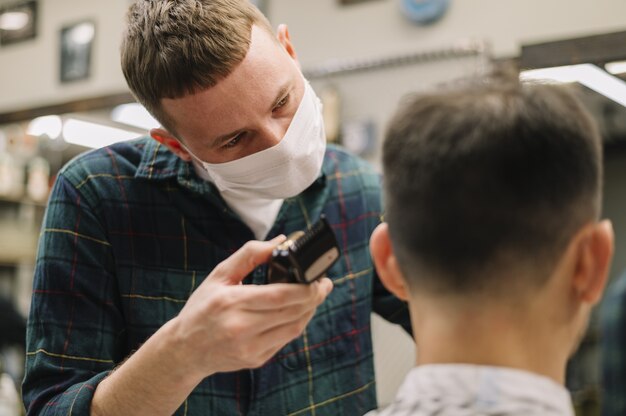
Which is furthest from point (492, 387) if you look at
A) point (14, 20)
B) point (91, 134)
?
point (14, 20)

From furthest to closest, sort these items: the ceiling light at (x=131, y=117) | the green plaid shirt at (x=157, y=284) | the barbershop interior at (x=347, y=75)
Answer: the ceiling light at (x=131, y=117)
the barbershop interior at (x=347, y=75)
the green plaid shirt at (x=157, y=284)

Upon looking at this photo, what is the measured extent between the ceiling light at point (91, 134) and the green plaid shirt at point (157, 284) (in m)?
3.18

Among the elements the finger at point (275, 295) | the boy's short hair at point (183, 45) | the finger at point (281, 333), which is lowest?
the finger at point (281, 333)

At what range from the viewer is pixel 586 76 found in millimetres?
1583

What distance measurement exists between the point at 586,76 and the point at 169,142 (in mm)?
881

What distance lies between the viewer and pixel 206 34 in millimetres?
1318

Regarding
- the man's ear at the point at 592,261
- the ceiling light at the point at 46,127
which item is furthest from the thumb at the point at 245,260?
the ceiling light at the point at 46,127

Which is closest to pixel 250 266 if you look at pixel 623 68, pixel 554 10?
pixel 623 68

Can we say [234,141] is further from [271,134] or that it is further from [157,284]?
[157,284]

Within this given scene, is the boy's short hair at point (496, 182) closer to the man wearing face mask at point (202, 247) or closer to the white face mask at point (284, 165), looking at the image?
the man wearing face mask at point (202, 247)

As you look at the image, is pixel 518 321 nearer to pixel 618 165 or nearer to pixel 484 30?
pixel 484 30

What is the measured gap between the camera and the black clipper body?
3.42 feet

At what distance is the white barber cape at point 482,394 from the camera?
835 mm

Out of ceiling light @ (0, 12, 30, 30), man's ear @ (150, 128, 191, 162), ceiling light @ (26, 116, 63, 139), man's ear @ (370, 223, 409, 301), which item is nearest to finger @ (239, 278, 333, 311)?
man's ear @ (370, 223, 409, 301)
